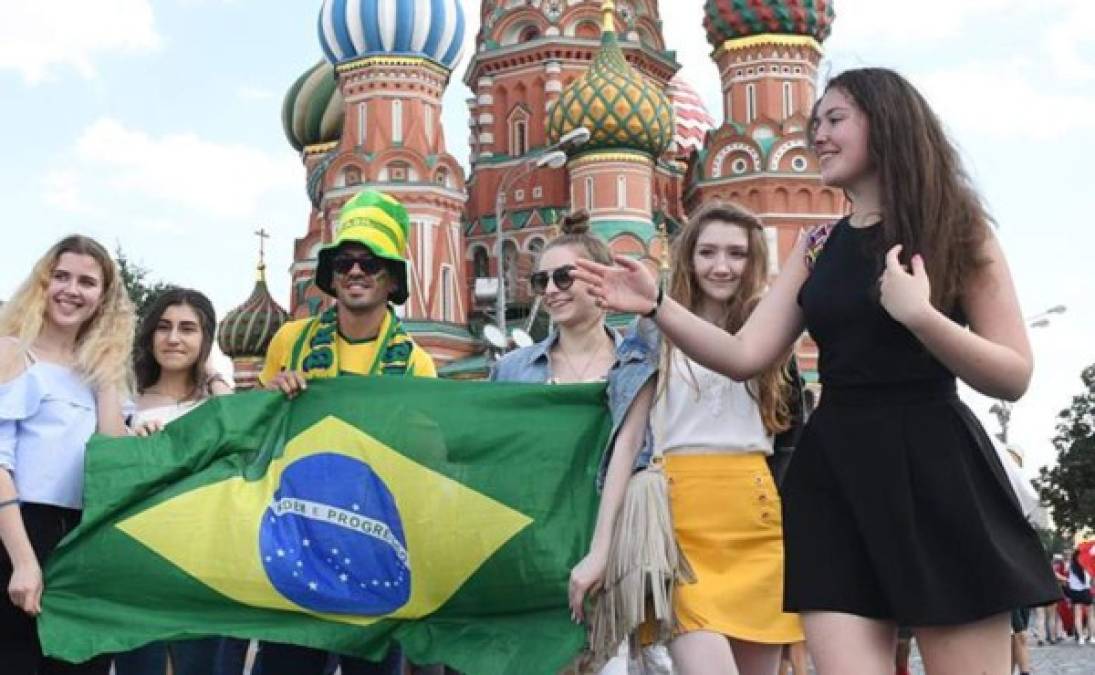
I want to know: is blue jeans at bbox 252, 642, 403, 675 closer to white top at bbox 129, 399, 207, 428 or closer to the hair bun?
white top at bbox 129, 399, 207, 428

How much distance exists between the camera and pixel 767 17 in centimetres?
3512

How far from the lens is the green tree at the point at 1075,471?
148 ft

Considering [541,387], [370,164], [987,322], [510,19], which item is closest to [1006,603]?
[987,322]

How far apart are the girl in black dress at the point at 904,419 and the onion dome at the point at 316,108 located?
147ft

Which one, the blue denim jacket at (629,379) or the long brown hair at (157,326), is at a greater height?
the long brown hair at (157,326)

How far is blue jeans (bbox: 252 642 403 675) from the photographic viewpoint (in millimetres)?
5238

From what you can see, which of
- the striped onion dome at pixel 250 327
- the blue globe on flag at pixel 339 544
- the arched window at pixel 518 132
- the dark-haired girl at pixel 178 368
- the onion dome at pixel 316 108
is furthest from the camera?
the onion dome at pixel 316 108

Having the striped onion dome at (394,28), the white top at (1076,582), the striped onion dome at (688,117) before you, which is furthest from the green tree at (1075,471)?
the white top at (1076,582)

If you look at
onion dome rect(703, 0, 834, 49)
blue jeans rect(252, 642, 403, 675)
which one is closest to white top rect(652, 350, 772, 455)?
blue jeans rect(252, 642, 403, 675)

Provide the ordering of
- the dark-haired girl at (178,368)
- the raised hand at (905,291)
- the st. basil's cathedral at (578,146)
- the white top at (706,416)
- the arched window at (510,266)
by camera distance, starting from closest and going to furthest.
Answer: the raised hand at (905,291), the white top at (706,416), the dark-haired girl at (178,368), the st. basil's cathedral at (578,146), the arched window at (510,266)

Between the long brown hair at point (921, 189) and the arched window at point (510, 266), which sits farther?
the arched window at point (510, 266)

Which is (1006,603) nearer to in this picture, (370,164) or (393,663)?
(393,663)

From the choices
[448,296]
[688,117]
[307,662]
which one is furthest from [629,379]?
[688,117]

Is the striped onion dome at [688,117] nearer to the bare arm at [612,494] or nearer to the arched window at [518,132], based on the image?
the arched window at [518,132]
